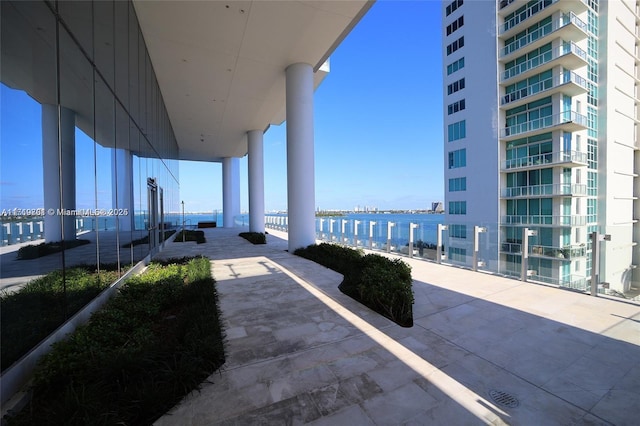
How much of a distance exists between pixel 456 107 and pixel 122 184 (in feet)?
109

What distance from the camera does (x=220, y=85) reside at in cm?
1184

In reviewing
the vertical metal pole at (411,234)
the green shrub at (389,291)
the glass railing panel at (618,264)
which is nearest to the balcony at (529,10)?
the vertical metal pole at (411,234)

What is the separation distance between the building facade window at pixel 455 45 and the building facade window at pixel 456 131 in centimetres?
801

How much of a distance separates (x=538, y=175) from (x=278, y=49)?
25.8 meters

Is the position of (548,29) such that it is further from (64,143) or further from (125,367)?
(125,367)

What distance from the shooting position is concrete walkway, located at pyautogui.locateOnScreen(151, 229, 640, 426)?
2.32 meters

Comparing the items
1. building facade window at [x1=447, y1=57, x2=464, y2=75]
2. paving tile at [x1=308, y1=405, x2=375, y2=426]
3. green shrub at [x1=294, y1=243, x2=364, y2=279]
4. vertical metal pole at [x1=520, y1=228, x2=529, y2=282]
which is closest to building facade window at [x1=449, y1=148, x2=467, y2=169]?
building facade window at [x1=447, y1=57, x2=464, y2=75]

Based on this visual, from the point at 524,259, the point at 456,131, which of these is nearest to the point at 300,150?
the point at 524,259

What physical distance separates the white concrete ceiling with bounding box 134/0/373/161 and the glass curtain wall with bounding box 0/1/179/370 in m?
1.82

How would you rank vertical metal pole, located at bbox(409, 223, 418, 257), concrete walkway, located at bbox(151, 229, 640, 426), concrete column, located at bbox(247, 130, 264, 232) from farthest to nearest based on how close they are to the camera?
1. concrete column, located at bbox(247, 130, 264, 232)
2. vertical metal pole, located at bbox(409, 223, 418, 257)
3. concrete walkway, located at bbox(151, 229, 640, 426)

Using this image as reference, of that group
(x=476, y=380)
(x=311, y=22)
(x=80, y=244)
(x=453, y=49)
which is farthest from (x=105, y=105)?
(x=453, y=49)

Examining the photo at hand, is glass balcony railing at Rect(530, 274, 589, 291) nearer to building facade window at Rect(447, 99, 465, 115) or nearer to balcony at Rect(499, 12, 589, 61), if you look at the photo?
balcony at Rect(499, 12, 589, 61)

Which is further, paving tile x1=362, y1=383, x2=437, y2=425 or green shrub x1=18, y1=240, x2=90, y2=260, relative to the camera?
green shrub x1=18, y1=240, x2=90, y2=260

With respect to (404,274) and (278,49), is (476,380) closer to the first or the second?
(404,274)
